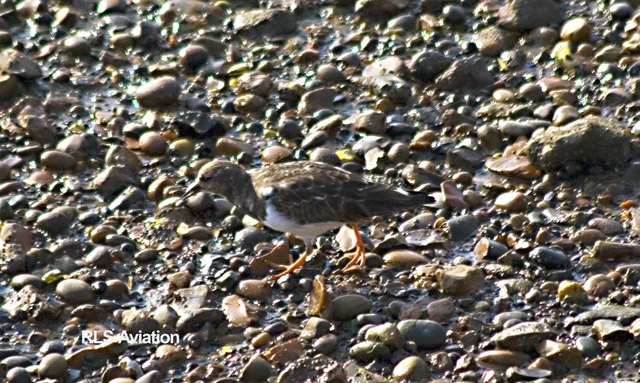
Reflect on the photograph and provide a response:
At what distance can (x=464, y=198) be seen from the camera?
1067 cm

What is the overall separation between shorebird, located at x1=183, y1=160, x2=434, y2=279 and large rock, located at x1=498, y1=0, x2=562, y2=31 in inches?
160

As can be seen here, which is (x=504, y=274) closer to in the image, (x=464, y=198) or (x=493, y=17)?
(x=464, y=198)

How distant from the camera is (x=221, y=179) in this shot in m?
10.2

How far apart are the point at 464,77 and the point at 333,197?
3.24 metres

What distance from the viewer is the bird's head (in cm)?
1009

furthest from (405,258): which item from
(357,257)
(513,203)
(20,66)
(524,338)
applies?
(20,66)

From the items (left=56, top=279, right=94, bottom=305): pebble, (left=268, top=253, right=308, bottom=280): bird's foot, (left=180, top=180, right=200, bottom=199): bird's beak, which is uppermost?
(left=180, top=180, right=200, bottom=199): bird's beak

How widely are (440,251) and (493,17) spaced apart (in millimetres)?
4354

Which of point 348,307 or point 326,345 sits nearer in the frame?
point 326,345

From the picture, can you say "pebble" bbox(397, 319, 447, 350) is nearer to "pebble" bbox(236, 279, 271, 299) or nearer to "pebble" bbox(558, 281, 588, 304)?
"pebble" bbox(558, 281, 588, 304)

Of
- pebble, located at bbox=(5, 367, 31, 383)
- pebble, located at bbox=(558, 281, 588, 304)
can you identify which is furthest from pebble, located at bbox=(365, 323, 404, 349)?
pebble, located at bbox=(5, 367, 31, 383)

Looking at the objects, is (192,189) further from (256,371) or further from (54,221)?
(256,371)

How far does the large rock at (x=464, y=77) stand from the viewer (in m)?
12.3

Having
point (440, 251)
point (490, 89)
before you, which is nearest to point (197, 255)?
point (440, 251)
